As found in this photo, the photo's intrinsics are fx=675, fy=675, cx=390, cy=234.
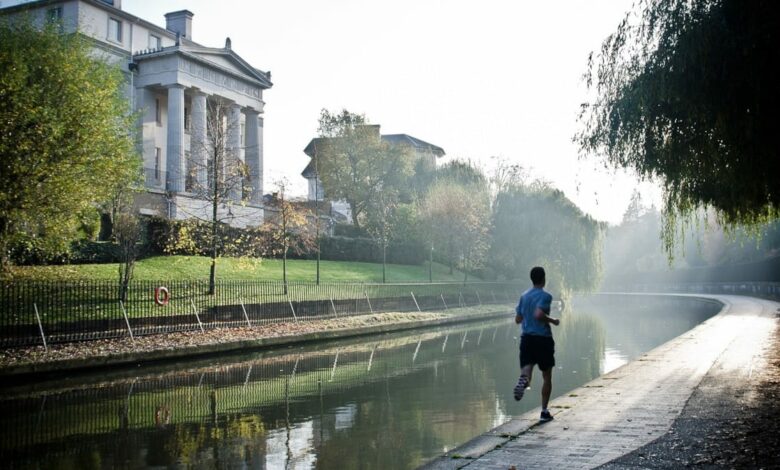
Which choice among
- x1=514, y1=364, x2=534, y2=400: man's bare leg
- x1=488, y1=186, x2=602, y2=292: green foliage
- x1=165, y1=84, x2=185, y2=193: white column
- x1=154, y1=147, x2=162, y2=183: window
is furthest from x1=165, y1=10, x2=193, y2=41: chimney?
x1=514, y1=364, x2=534, y2=400: man's bare leg

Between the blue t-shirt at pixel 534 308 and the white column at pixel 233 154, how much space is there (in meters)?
22.2

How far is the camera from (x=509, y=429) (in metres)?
9.19

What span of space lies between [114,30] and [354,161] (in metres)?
21.1

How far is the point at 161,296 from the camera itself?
24172 mm

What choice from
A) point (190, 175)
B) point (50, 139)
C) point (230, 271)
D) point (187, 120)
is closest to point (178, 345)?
point (50, 139)

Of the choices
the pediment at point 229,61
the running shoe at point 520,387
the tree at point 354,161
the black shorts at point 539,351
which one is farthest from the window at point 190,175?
the running shoe at point 520,387

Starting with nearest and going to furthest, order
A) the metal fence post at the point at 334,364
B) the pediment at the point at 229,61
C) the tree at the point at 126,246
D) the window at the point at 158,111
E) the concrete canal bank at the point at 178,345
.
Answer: the concrete canal bank at the point at 178,345
the metal fence post at the point at 334,364
the tree at the point at 126,246
the pediment at the point at 229,61
the window at the point at 158,111

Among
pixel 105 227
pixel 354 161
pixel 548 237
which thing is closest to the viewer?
pixel 105 227

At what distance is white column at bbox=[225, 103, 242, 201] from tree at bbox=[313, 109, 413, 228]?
30.4ft

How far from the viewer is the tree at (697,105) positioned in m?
9.88

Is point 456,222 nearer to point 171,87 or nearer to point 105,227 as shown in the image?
point 171,87

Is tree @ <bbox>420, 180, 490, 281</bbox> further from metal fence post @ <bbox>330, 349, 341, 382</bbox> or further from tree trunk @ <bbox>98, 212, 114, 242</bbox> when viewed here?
metal fence post @ <bbox>330, 349, 341, 382</bbox>

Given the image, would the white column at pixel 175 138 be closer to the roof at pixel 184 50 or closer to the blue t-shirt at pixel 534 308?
the roof at pixel 184 50

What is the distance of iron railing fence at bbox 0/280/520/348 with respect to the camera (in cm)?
1936
